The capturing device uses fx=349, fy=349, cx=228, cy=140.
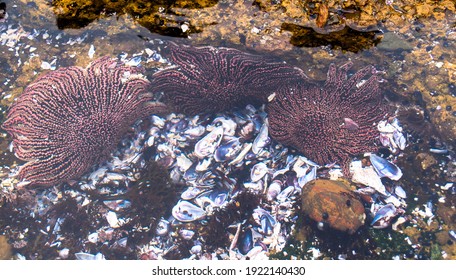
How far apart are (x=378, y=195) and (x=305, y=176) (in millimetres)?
763

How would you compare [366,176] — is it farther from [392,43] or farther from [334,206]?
[392,43]

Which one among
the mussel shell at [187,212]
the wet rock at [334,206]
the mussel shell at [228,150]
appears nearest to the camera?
the wet rock at [334,206]

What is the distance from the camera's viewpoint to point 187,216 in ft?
12.0

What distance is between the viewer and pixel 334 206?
135 inches

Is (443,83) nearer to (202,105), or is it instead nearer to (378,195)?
(378,195)

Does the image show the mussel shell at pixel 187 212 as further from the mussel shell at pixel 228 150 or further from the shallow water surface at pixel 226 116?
the mussel shell at pixel 228 150

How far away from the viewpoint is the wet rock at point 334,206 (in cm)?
340

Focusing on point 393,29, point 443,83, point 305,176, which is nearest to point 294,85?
point 305,176

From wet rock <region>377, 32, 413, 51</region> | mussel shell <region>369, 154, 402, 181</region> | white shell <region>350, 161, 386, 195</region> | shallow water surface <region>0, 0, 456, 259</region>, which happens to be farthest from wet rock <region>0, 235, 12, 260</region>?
wet rock <region>377, 32, 413, 51</region>

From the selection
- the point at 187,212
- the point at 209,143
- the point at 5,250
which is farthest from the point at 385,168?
the point at 5,250

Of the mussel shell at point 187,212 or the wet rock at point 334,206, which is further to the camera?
the mussel shell at point 187,212

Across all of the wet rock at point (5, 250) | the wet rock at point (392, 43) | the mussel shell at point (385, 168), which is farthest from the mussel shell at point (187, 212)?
the wet rock at point (392, 43)

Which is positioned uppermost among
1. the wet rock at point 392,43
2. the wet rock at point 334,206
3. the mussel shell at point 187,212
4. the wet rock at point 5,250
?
the wet rock at point 392,43

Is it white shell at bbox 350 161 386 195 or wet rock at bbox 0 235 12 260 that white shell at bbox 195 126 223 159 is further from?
wet rock at bbox 0 235 12 260
